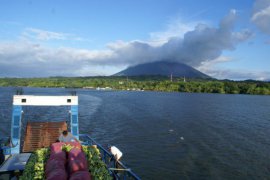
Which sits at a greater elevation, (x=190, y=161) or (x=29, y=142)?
(x=29, y=142)

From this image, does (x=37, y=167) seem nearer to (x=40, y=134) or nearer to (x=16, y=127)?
(x=40, y=134)

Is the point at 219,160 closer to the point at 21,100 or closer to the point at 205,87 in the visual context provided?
the point at 21,100

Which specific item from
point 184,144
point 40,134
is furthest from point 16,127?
point 184,144

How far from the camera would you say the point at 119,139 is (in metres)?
33.8

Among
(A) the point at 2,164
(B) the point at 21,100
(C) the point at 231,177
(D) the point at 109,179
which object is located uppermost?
(B) the point at 21,100

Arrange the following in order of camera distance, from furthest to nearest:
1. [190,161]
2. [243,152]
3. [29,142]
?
[243,152]
[190,161]
[29,142]

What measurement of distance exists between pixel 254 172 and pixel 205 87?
156 metres

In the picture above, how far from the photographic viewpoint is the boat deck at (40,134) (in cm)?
1805

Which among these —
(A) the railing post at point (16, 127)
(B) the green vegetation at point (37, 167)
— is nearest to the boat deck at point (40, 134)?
(A) the railing post at point (16, 127)

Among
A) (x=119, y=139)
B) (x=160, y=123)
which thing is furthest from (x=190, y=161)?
(x=160, y=123)

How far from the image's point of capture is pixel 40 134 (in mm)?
18594

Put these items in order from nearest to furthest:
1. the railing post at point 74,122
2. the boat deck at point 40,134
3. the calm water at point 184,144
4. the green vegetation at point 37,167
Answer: the green vegetation at point 37,167 → the boat deck at point 40,134 → the railing post at point 74,122 → the calm water at point 184,144

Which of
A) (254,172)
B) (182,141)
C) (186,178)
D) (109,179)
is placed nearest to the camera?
(109,179)

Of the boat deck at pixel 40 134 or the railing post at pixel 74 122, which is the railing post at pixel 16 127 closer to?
the boat deck at pixel 40 134
